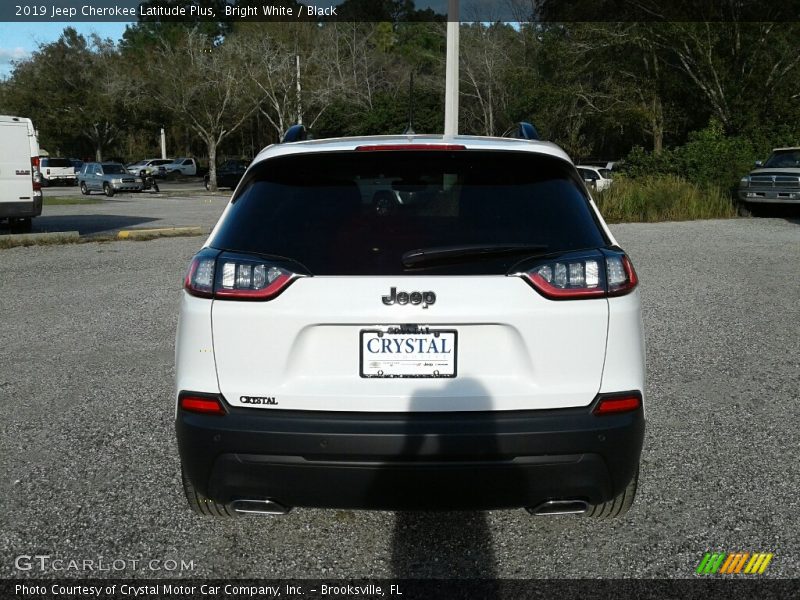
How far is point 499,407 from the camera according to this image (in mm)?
2877

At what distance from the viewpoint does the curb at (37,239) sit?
14984 millimetres

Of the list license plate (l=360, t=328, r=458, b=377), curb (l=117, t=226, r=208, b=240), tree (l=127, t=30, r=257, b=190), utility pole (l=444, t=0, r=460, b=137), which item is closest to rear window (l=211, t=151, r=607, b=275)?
license plate (l=360, t=328, r=458, b=377)

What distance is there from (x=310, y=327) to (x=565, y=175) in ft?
3.87

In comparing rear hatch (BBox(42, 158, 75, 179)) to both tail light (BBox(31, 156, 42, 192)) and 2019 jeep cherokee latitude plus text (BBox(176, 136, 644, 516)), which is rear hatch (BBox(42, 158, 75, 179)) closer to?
tail light (BBox(31, 156, 42, 192))

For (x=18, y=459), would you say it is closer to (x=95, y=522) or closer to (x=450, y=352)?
(x=95, y=522)

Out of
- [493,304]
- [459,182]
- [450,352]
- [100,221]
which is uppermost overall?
[459,182]

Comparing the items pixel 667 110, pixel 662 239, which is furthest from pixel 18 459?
pixel 667 110

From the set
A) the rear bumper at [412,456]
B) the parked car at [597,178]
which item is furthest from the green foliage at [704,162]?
the rear bumper at [412,456]

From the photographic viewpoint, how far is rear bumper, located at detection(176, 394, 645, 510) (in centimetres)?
284

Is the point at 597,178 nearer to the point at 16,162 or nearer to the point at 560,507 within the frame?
the point at 16,162

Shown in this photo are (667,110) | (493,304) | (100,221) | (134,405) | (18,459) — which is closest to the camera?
(493,304)

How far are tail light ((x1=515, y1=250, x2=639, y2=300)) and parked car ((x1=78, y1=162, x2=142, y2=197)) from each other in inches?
1466

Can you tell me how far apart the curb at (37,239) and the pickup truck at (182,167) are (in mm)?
41407

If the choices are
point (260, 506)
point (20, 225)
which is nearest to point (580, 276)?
point (260, 506)
